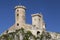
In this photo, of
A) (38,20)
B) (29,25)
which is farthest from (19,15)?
(38,20)

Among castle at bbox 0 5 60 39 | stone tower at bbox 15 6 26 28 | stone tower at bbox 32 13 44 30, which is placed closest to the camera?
castle at bbox 0 5 60 39

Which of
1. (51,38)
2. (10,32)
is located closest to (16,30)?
(10,32)

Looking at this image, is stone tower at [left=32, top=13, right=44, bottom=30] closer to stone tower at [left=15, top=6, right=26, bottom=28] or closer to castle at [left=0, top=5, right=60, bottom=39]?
castle at [left=0, top=5, right=60, bottom=39]

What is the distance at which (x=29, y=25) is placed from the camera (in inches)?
6531

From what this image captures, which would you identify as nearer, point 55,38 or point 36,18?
point 55,38

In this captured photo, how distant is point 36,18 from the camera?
174625mm

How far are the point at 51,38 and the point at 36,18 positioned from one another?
50.0ft

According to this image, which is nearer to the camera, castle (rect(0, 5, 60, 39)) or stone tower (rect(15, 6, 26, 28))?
castle (rect(0, 5, 60, 39))

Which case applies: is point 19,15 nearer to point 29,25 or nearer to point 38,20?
point 29,25

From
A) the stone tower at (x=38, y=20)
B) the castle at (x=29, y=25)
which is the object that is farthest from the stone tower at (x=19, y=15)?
the stone tower at (x=38, y=20)

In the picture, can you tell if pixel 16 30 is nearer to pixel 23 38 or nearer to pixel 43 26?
pixel 23 38

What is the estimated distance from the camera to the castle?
538 ft

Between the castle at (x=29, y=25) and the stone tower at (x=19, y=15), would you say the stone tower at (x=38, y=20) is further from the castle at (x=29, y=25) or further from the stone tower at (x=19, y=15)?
the stone tower at (x=19, y=15)

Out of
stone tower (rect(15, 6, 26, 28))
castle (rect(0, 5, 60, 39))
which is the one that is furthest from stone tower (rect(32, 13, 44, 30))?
stone tower (rect(15, 6, 26, 28))
